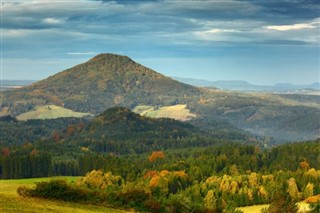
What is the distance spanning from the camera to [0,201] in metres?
60.3

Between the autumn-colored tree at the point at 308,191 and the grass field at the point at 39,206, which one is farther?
the autumn-colored tree at the point at 308,191

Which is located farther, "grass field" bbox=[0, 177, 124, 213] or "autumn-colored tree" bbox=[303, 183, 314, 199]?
"autumn-colored tree" bbox=[303, 183, 314, 199]

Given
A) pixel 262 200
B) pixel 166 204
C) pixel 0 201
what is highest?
pixel 0 201

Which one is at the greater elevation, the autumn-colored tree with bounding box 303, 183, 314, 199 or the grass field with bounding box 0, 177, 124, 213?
the grass field with bounding box 0, 177, 124, 213

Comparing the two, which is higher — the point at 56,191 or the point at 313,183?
the point at 56,191

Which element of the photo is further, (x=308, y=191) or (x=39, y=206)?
(x=308, y=191)

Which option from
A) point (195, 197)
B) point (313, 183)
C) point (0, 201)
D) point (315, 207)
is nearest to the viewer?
point (0, 201)

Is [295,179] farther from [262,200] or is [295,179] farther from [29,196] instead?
[29,196]

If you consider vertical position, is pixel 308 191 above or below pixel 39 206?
below

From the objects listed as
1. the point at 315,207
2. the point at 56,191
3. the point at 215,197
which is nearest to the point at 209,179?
the point at 215,197

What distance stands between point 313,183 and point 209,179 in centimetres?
4054

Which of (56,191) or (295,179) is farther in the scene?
(295,179)

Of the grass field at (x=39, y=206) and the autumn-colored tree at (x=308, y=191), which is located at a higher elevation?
the grass field at (x=39, y=206)

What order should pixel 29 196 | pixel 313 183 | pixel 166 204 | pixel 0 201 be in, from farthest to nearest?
pixel 313 183, pixel 166 204, pixel 29 196, pixel 0 201
